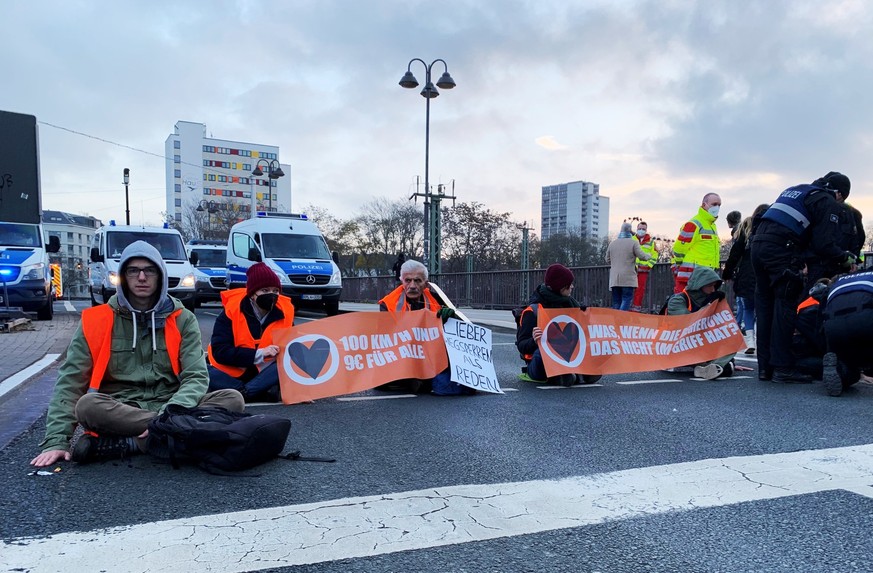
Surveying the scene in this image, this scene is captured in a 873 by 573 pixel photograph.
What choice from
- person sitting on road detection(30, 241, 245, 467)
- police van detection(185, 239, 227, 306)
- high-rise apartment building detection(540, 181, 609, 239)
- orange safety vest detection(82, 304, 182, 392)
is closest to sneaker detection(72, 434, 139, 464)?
person sitting on road detection(30, 241, 245, 467)

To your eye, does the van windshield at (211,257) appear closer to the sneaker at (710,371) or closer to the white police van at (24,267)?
the white police van at (24,267)

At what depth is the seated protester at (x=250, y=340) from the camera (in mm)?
5590

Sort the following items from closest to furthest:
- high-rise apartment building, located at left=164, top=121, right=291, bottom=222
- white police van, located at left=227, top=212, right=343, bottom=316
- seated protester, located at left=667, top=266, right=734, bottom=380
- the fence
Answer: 1. seated protester, located at left=667, top=266, right=734, bottom=380
2. the fence
3. white police van, located at left=227, top=212, right=343, bottom=316
4. high-rise apartment building, located at left=164, top=121, right=291, bottom=222

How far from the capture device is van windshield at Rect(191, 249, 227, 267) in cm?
2341

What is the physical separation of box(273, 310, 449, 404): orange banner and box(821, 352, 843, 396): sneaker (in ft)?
11.0

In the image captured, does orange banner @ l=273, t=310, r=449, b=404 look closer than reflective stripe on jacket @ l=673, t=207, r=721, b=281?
Yes

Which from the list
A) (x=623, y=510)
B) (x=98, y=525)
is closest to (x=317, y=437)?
(x=98, y=525)

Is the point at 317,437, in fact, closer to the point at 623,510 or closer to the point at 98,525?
the point at 98,525

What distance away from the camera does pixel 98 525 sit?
2.85 m

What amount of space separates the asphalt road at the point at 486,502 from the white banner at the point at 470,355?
3.82ft

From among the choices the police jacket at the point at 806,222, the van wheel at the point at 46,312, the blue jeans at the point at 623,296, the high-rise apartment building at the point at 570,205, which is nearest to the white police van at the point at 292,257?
the van wheel at the point at 46,312

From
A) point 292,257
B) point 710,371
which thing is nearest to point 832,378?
point 710,371

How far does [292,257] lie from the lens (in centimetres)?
1736

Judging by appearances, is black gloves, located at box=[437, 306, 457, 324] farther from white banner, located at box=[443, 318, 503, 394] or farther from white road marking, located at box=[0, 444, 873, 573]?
white road marking, located at box=[0, 444, 873, 573]
